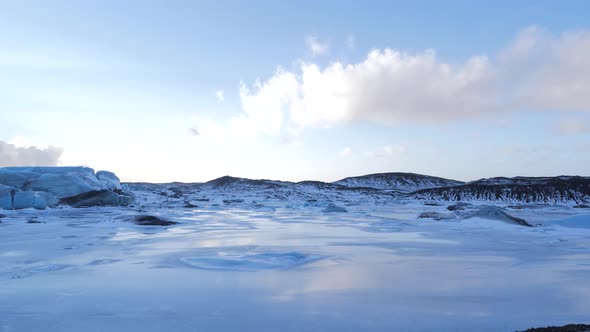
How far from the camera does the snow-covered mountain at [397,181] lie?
110956mm

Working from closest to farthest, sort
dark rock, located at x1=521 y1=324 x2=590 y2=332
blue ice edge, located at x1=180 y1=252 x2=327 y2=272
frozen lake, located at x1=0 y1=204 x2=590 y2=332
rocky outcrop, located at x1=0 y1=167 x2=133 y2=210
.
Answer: dark rock, located at x1=521 y1=324 x2=590 y2=332, frozen lake, located at x1=0 y1=204 x2=590 y2=332, blue ice edge, located at x1=180 y1=252 x2=327 y2=272, rocky outcrop, located at x1=0 y1=167 x2=133 y2=210

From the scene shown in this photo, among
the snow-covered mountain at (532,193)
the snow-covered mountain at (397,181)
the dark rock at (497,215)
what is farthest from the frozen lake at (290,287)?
the snow-covered mountain at (397,181)

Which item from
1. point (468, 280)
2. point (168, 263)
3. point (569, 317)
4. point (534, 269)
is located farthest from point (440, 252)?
point (168, 263)

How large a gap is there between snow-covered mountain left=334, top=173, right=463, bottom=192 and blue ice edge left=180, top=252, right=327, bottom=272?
349 ft

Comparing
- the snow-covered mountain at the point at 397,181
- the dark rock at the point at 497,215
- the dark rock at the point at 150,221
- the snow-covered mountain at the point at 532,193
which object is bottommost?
the dark rock at the point at 150,221

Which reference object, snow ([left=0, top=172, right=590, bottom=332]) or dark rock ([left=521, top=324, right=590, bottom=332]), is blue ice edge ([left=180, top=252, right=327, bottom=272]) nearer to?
snow ([left=0, top=172, right=590, bottom=332])

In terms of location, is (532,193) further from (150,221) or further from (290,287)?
(290,287)

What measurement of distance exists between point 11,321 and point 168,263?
204cm

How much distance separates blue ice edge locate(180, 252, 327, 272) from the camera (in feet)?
13.6

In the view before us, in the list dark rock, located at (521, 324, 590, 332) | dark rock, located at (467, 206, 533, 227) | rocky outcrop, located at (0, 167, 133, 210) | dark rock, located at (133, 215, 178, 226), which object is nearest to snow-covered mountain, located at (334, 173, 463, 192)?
rocky outcrop, located at (0, 167, 133, 210)

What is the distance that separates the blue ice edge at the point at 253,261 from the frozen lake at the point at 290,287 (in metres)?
0.01

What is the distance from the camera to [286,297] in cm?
298

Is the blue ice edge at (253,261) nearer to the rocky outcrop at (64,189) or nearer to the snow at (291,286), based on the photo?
the snow at (291,286)

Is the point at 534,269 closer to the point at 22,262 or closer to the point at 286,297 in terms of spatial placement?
the point at 286,297
